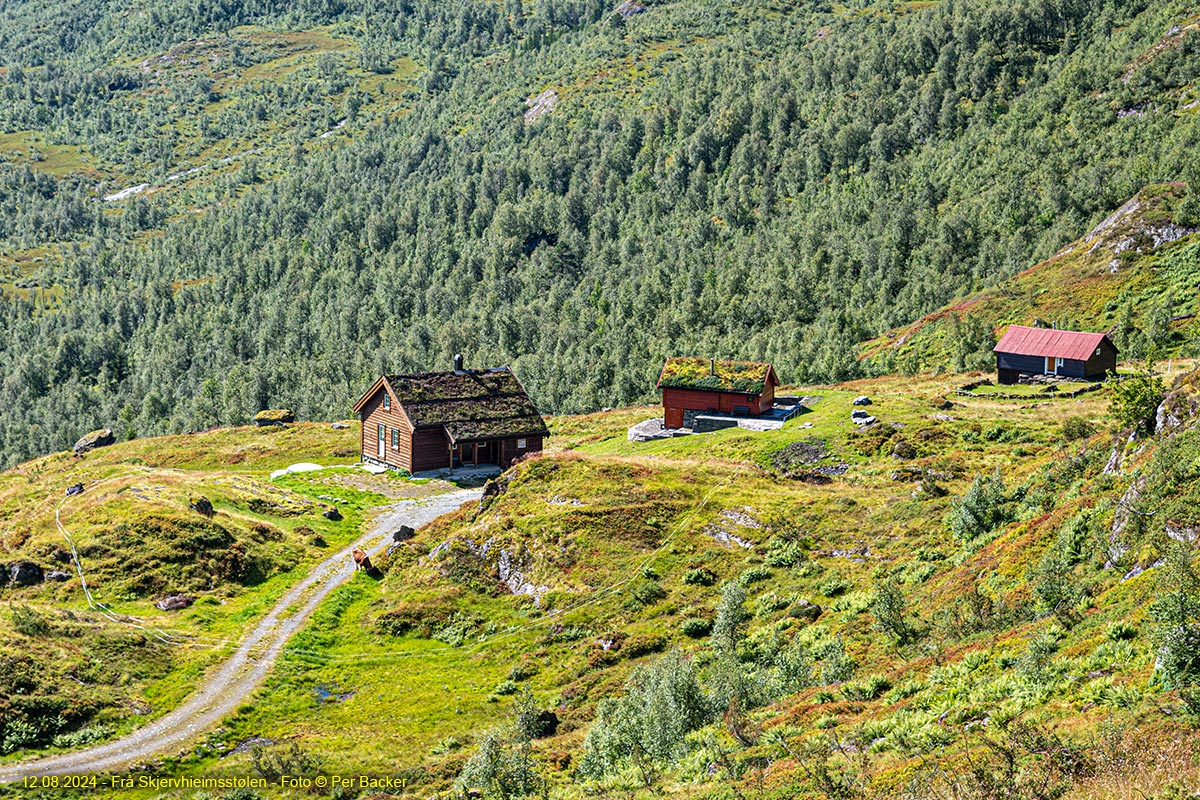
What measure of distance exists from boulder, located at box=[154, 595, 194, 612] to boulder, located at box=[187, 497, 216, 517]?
8.48 meters

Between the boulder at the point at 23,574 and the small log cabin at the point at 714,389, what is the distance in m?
53.5

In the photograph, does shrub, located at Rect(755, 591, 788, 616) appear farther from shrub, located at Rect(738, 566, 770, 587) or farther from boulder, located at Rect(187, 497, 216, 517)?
boulder, located at Rect(187, 497, 216, 517)

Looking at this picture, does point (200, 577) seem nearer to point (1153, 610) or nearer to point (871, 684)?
point (871, 684)

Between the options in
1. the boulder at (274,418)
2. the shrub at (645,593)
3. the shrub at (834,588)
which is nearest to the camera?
the shrub at (834,588)

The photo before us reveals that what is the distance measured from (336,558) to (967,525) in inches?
1353

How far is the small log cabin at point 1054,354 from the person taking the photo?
3622 inches

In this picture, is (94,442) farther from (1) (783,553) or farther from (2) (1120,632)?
(2) (1120,632)

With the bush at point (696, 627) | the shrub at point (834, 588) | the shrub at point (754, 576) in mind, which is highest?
the shrub at point (834, 588)

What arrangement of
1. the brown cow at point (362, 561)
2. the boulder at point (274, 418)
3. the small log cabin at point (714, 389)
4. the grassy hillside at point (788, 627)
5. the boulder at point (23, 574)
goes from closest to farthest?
the grassy hillside at point (788, 627) < the boulder at point (23, 574) < the brown cow at point (362, 561) < the small log cabin at point (714, 389) < the boulder at point (274, 418)

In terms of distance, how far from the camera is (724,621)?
3875cm

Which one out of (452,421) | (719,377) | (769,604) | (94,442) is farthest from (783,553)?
(94,442)

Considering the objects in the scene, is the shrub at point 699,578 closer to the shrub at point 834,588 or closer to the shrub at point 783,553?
the shrub at point 783,553

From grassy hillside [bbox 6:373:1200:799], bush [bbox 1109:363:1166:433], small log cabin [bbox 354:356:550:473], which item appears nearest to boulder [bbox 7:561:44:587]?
grassy hillside [bbox 6:373:1200:799]

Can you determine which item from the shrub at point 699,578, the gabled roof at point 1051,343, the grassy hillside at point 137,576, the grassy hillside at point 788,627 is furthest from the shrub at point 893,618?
the gabled roof at point 1051,343
